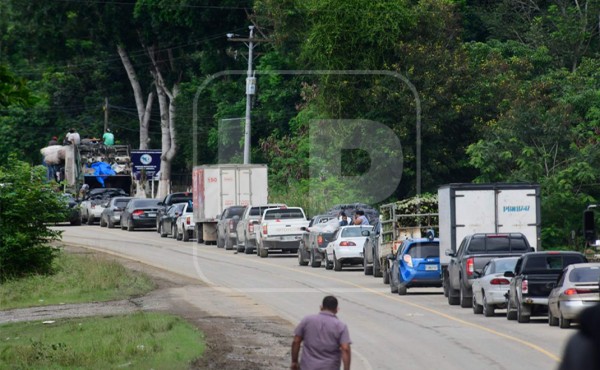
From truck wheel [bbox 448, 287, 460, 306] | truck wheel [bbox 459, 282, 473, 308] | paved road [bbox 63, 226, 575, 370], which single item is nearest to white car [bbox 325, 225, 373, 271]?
paved road [bbox 63, 226, 575, 370]

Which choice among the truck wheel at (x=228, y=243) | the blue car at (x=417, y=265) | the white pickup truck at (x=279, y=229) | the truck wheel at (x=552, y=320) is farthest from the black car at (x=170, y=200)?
the truck wheel at (x=552, y=320)

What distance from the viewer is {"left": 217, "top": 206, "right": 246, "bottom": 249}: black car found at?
54.9 meters

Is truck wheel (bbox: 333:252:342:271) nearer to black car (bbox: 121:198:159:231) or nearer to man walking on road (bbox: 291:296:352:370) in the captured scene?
black car (bbox: 121:198:159:231)

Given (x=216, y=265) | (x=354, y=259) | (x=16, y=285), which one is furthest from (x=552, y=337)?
(x=216, y=265)

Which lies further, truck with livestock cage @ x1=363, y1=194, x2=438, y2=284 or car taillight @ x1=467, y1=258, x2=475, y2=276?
truck with livestock cage @ x1=363, y1=194, x2=438, y2=284

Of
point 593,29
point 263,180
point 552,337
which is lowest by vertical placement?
point 552,337

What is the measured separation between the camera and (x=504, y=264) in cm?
2911

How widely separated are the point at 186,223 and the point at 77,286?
23631 millimetres

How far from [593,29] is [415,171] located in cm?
1102

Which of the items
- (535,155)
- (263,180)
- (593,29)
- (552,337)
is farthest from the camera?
(593,29)

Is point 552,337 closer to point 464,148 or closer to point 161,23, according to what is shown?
point 464,148

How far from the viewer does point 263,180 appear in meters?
58.0

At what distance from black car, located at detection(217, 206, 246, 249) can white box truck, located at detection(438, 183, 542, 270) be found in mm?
20695

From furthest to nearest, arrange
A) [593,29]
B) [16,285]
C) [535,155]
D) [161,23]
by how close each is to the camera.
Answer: [161,23] < [593,29] < [535,155] < [16,285]
